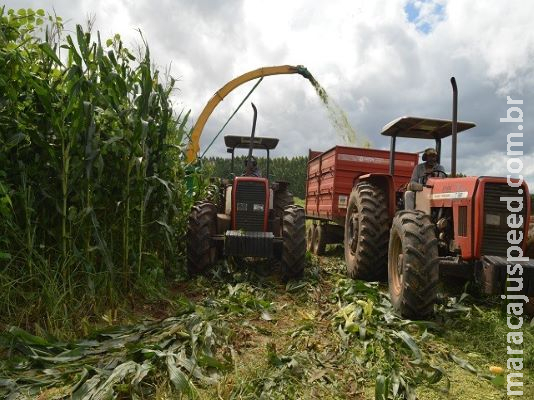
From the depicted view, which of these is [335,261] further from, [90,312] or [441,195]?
[90,312]

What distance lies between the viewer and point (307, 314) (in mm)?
4125

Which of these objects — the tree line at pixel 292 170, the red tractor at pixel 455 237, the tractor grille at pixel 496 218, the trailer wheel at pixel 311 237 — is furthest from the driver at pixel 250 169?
the tree line at pixel 292 170

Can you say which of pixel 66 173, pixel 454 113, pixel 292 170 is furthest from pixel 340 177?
pixel 292 170

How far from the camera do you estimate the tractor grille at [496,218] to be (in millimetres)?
4008

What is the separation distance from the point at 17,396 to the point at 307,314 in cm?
246

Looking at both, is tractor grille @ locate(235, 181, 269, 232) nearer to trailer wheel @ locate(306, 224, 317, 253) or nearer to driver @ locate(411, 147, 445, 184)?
driver @ locate(411, 147, 445, 184)

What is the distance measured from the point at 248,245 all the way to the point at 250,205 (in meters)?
1.05

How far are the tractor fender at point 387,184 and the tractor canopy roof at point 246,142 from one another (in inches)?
87.6

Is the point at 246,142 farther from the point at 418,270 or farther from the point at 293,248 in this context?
the point at 418,270

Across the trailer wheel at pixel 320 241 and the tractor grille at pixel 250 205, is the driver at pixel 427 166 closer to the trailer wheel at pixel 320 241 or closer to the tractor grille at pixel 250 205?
the tractor grille at pixel 250 205

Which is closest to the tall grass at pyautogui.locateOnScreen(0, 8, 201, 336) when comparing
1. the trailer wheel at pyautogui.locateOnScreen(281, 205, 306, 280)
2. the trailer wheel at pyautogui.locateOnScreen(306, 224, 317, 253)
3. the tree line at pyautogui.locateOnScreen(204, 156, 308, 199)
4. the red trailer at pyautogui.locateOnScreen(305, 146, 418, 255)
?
the trailer wheel at pyautogui.locateOnScreen(281, 205, 306, 280)

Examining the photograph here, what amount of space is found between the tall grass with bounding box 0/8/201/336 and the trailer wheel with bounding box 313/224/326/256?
4635 mm

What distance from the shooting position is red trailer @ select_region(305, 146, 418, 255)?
308 inches

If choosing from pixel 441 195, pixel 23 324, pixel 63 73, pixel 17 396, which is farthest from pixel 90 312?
pixel 441 195
